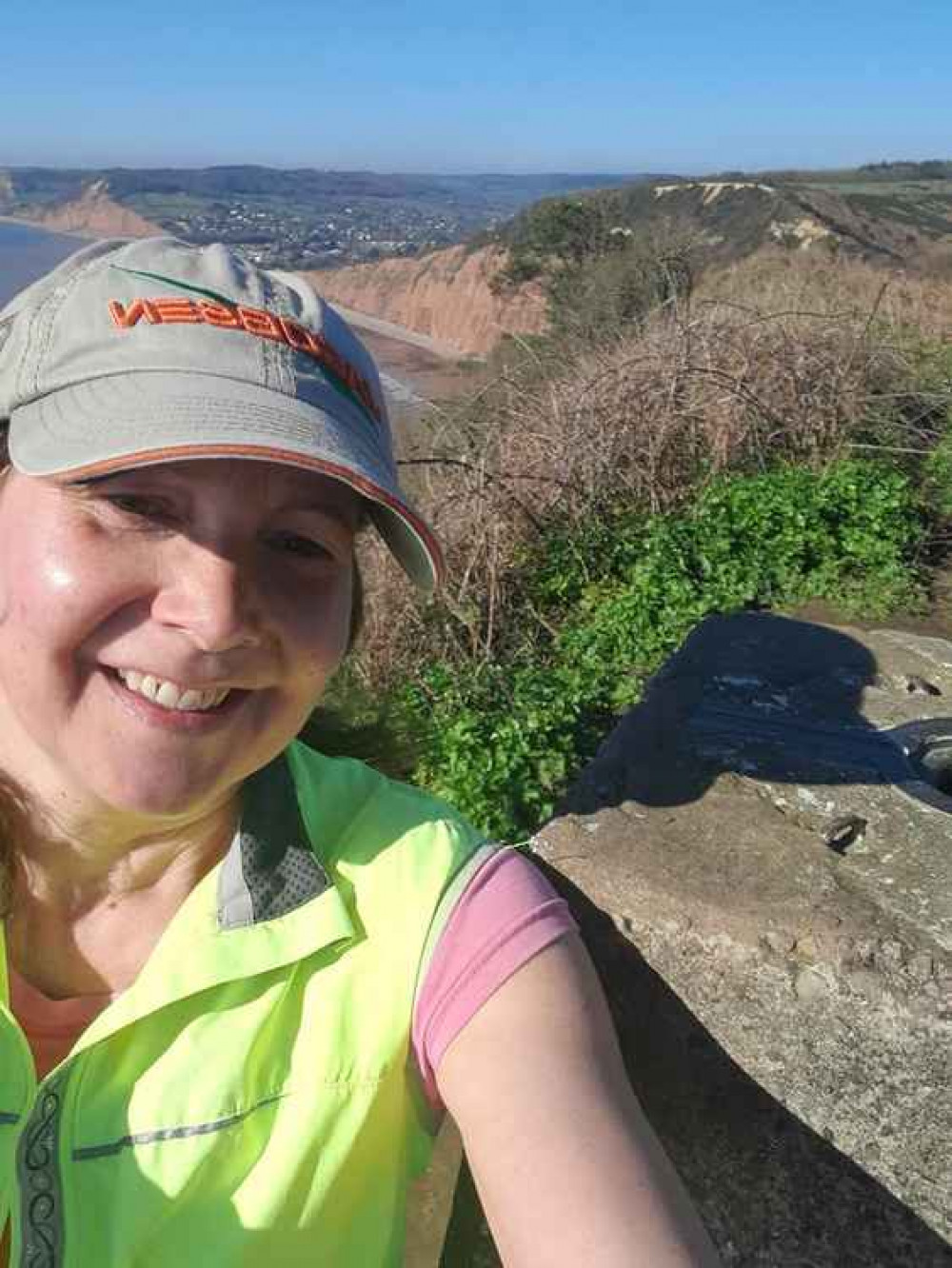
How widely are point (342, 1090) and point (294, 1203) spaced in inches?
5.3

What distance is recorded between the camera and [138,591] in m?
1.27

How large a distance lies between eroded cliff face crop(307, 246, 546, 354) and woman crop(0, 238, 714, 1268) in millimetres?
31716

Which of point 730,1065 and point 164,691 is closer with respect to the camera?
point 164,691

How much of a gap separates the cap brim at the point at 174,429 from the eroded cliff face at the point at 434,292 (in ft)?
104

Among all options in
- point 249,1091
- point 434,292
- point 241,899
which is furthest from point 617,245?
point 249,1091

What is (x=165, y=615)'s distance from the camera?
1271 mm

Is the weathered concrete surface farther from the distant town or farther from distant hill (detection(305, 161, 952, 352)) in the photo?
the distant town

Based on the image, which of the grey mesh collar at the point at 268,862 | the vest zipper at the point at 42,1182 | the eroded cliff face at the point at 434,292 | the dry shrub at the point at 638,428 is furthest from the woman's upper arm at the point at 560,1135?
the eroded cliff face at the point at 434,292

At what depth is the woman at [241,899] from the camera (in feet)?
4.06

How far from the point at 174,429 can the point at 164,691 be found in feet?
0.97

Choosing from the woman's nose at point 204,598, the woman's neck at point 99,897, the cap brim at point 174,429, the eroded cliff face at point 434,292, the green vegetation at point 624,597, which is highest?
the cap brim at point 174,429

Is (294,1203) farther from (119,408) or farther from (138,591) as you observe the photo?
(119,408)

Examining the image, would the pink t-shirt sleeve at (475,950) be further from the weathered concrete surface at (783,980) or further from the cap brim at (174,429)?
the weathered concrete surface at (783,980)

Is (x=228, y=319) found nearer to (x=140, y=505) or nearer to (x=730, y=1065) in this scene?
(x=140, y=505)
